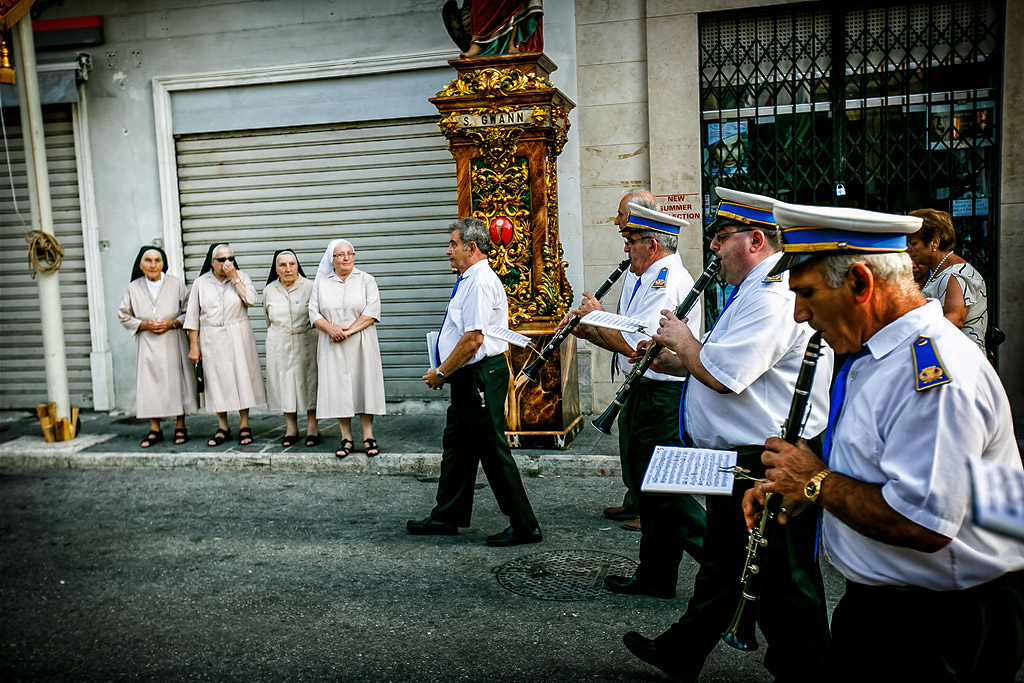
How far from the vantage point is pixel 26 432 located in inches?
375

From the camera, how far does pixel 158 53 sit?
1027 cm

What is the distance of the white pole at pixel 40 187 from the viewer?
836 cm

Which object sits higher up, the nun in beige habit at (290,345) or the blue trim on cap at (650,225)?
the blue trim on cap at (650,225)

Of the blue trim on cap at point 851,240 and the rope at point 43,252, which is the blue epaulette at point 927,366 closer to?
the blue trim on cap at point 851,240

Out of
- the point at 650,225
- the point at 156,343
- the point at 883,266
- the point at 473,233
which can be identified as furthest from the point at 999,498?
the point at 156,343

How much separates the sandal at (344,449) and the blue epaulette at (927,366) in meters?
6.20

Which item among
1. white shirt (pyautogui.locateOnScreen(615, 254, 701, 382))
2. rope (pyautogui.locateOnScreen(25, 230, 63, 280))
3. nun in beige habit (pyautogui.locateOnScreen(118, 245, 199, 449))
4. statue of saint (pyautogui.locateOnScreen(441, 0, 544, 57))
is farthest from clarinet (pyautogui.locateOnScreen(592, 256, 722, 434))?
rope (pyautogui.locateOnScreen(25, 230, 63, 280))

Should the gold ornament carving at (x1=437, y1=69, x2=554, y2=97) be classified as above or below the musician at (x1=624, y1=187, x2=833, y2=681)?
above

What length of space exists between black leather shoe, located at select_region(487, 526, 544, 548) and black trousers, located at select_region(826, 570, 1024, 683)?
3.31 meters

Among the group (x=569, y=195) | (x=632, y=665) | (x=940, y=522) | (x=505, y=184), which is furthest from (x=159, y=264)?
(x=940, y=522)

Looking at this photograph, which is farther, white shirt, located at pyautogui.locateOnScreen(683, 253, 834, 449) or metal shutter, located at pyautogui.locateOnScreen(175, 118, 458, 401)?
metal shutter, located at pyautogui.locateOnScreen(175, 118, 458, 401)

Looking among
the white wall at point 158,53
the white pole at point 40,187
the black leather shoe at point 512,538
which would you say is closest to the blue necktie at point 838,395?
the black leather shoe at point 512,538

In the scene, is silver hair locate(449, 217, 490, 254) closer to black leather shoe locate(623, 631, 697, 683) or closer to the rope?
black leather shoe locate(623, 631, 697, 683)

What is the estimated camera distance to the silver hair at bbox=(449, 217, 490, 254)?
5.40 m
